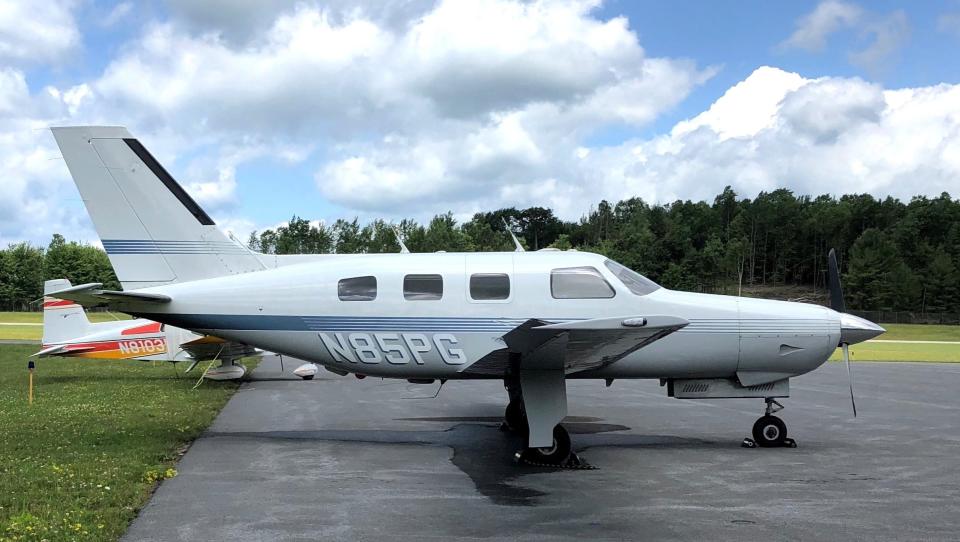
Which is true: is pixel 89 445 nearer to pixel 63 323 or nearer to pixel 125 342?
pixel 125 342

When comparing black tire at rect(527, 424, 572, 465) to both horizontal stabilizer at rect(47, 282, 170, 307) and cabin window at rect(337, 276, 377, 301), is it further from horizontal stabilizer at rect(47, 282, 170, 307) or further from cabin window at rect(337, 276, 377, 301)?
horizontal stabilizer at rect(47, 282, 170, 307)

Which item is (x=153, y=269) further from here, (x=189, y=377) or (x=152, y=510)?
(x=189, y=377)

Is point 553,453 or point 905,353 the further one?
point 905,353

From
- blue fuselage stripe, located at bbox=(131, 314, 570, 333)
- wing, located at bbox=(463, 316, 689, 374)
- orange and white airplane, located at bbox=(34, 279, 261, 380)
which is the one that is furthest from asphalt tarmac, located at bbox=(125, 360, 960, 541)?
orange and white airplane, located at bbox=(34, 279, 261, 380)

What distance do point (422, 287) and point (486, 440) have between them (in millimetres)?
2513

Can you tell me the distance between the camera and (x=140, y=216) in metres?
10.1

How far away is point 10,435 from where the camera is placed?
9.40 meters

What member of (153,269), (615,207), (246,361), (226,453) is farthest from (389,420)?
(615,207)

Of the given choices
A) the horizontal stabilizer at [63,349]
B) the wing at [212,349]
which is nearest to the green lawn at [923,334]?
the wing at [212,349]

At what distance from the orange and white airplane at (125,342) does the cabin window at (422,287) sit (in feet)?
29.3

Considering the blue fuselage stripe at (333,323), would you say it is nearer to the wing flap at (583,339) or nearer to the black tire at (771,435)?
the wing flap at (583,339)


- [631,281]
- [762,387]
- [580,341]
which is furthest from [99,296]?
[762,387]

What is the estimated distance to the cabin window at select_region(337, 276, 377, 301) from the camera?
9.23m

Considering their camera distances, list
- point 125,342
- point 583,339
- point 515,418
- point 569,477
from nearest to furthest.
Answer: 1. point 583,339
2. point 569,477
3. point 515,418
4. point 125,342
